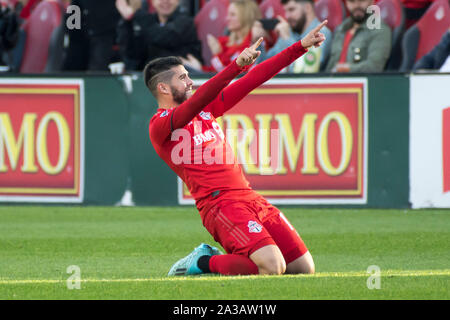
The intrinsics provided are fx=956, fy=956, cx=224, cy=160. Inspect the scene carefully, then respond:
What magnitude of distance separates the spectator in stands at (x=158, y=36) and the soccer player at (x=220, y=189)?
5.64 metres

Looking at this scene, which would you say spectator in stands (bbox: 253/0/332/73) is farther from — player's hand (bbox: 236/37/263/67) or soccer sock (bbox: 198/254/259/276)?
player's hand (bbox: 236/37/263/67)

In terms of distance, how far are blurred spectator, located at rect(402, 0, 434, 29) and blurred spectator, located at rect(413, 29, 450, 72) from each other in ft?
4.30

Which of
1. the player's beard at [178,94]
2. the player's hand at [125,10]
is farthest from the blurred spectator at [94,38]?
the player's beard at [178,94]

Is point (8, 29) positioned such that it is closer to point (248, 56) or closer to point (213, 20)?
point (213, 20)

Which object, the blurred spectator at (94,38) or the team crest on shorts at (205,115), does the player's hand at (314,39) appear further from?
the blurred spectator at (94,38)

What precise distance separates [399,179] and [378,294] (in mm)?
5439

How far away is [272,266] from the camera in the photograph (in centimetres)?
654

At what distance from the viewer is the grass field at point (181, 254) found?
5.87 metres

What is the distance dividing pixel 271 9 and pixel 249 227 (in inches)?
290

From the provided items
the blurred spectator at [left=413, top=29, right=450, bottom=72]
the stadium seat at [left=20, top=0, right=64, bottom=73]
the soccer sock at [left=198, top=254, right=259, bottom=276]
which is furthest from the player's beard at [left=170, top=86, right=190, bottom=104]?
the stadium seat at [left=20, top=0, right=64, bottom=73]

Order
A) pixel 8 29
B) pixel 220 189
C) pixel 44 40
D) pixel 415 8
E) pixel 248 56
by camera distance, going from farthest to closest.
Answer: pixel 44 40, pixel 8 29, pixel 415 8, pixel 220 189, pixel 248 56

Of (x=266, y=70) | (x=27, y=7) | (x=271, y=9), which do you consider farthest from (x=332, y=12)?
(x=266, y=70)
